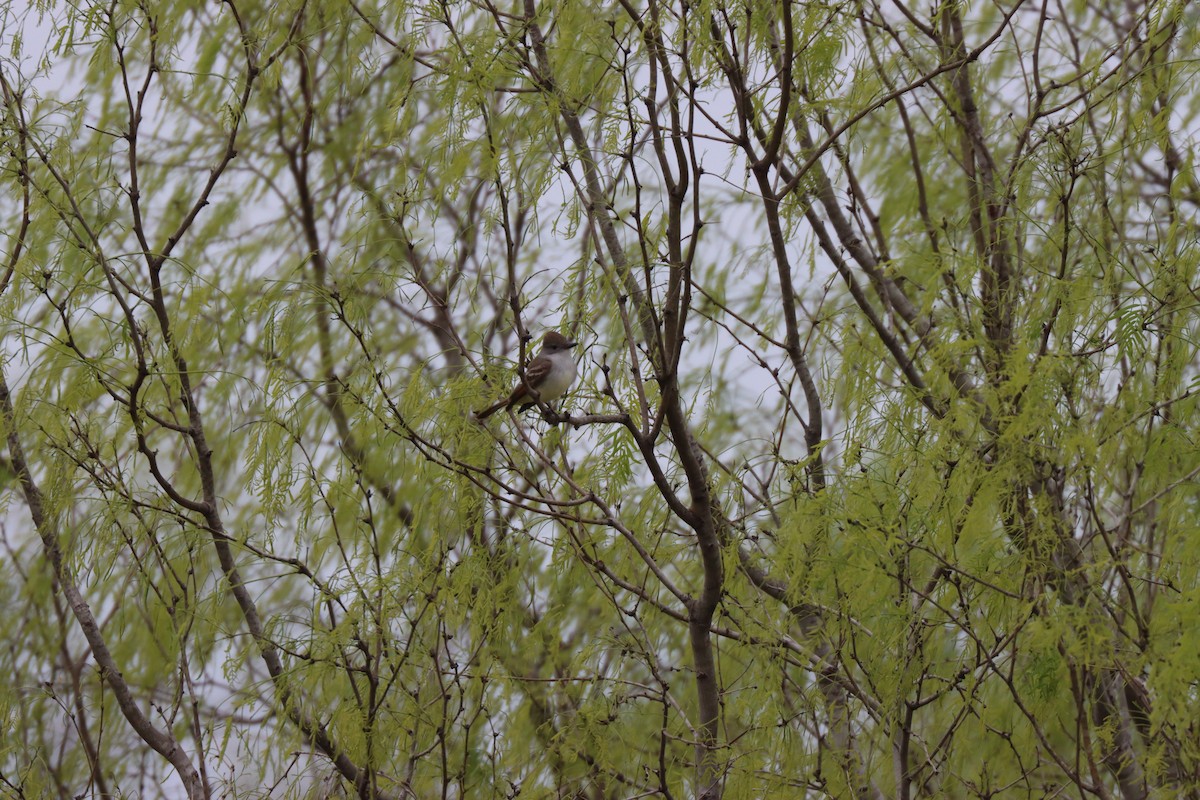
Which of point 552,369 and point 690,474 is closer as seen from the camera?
point 690,474

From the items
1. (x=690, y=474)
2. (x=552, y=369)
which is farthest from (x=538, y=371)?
(x=690, y=474)

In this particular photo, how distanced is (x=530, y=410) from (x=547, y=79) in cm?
81

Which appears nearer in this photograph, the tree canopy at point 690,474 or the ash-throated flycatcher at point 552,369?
the tree canopy at point 690,474

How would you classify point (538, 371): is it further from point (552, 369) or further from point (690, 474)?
point (690, 474)

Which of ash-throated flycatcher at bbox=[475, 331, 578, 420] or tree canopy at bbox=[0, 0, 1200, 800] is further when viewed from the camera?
ash-throated flycatcher at bbox=[475, 331, 578, 420]

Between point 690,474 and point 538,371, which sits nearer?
point 690,474

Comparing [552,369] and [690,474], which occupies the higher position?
[552,369]

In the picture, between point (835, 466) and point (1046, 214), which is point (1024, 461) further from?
point (1046, 214)

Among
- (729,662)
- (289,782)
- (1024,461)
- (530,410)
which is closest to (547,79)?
(530,410)

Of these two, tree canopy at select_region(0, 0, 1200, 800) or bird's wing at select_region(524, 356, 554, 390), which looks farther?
bird's wing at select_region(524, 356, 554, 390)

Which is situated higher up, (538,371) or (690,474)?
(538,371)

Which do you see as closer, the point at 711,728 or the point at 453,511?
the point at 711,728

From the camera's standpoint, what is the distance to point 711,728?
2.49m

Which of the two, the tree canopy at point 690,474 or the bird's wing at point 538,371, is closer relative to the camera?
the tree canopy at point 690,474
